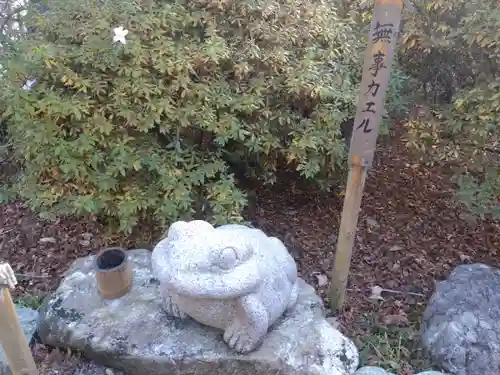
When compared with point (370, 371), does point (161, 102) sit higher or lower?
higher

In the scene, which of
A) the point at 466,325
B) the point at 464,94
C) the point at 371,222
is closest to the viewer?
the point at 466,325

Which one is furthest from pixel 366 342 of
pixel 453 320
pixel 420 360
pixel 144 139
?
pixel 144 139

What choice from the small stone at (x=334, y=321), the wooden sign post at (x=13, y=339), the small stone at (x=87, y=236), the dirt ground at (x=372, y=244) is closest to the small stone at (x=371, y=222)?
the dirt ground at (x=372, y=244)

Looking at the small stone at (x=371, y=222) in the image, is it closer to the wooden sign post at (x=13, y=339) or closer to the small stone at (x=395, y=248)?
the small stone at (x=395, y=248)

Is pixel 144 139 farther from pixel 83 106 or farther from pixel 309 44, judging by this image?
pixel 309 44

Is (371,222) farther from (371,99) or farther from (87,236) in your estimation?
(87,236)

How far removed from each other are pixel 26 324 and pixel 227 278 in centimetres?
160

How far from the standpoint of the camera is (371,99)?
9.06ft

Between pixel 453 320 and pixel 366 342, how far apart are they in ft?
1.89

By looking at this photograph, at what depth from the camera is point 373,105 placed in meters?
2.77

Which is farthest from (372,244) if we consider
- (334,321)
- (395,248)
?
(334,321)

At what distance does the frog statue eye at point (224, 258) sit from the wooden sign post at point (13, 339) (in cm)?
97

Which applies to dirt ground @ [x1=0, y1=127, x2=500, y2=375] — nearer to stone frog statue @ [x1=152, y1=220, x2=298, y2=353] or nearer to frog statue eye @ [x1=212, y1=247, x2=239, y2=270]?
stone frog statue @ [x1=152, y1=220, x2=298, y2=353]

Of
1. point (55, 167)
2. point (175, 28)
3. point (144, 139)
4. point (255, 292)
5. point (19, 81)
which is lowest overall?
point (255, 292)
